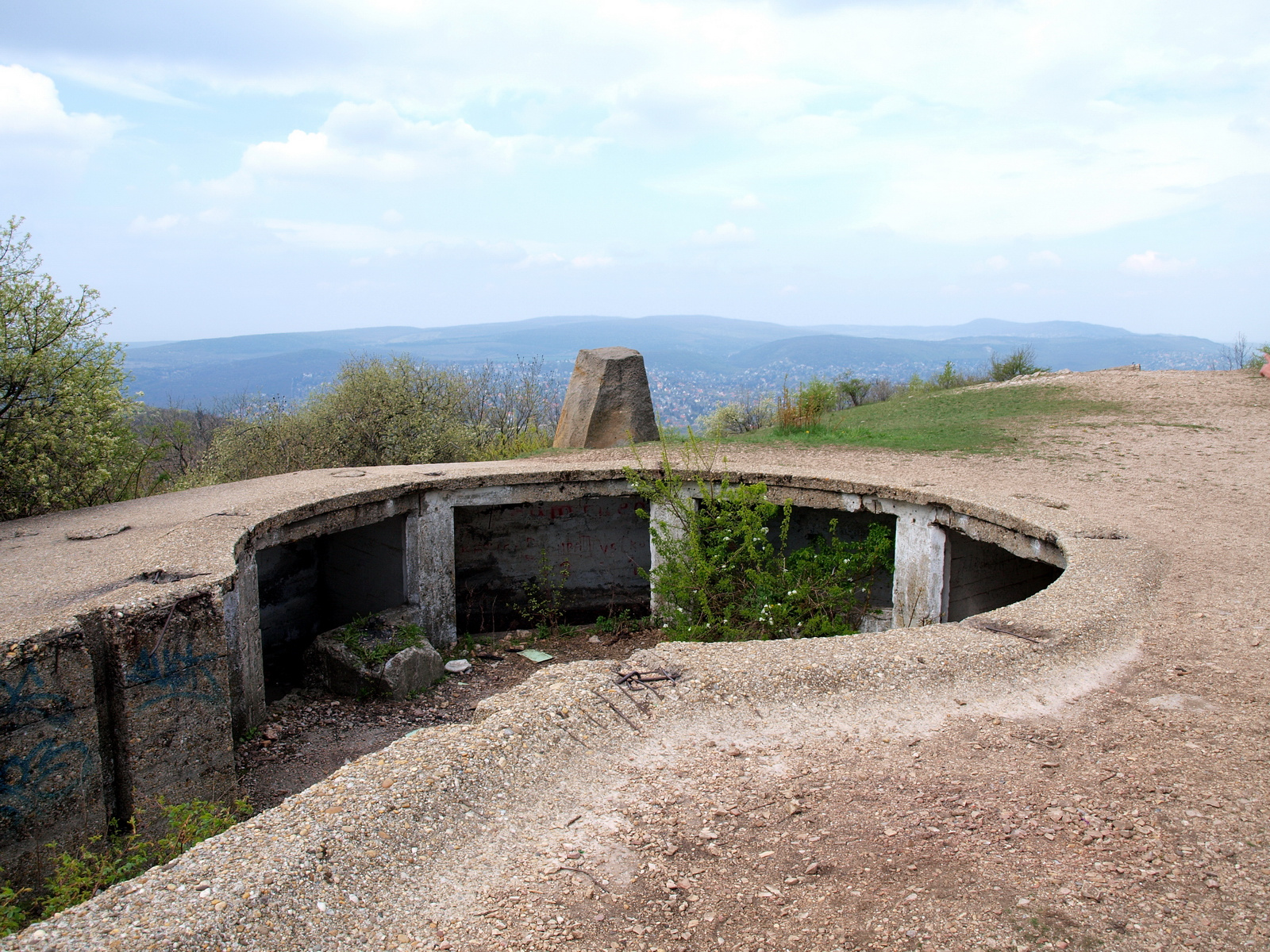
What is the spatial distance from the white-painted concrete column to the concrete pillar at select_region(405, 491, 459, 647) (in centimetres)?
230

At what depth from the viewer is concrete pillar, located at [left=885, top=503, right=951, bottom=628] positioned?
784cm

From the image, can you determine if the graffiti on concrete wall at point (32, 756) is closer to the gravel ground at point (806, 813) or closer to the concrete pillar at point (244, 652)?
the concrete pillar at point (244, 652)

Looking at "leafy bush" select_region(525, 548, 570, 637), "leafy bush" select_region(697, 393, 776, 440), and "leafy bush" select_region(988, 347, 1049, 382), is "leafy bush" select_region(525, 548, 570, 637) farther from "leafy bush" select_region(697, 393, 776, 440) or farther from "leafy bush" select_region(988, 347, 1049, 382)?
"leafy bush" select_region(988, 347, 1049, 382)

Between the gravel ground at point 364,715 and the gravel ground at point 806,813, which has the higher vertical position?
the gravel ground at point 806,813

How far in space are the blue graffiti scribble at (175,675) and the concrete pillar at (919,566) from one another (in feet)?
19.0

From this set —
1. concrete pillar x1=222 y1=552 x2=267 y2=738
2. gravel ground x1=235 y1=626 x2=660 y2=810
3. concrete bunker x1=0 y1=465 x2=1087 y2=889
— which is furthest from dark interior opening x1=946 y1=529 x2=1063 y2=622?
concrete pillar x1=222 y1=552 x2=267 y2=738

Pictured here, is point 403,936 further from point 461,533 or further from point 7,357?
point 461,533

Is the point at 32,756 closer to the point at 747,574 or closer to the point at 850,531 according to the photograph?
the point at 747,574

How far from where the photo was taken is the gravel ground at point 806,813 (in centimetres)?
250

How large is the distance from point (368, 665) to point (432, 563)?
1476 mm

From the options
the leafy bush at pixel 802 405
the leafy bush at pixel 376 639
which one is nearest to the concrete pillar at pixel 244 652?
the leafy bush at pixel 376 639

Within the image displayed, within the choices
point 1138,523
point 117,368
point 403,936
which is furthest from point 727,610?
point 117,368

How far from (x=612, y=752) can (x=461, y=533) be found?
292 inches

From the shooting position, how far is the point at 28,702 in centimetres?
429
